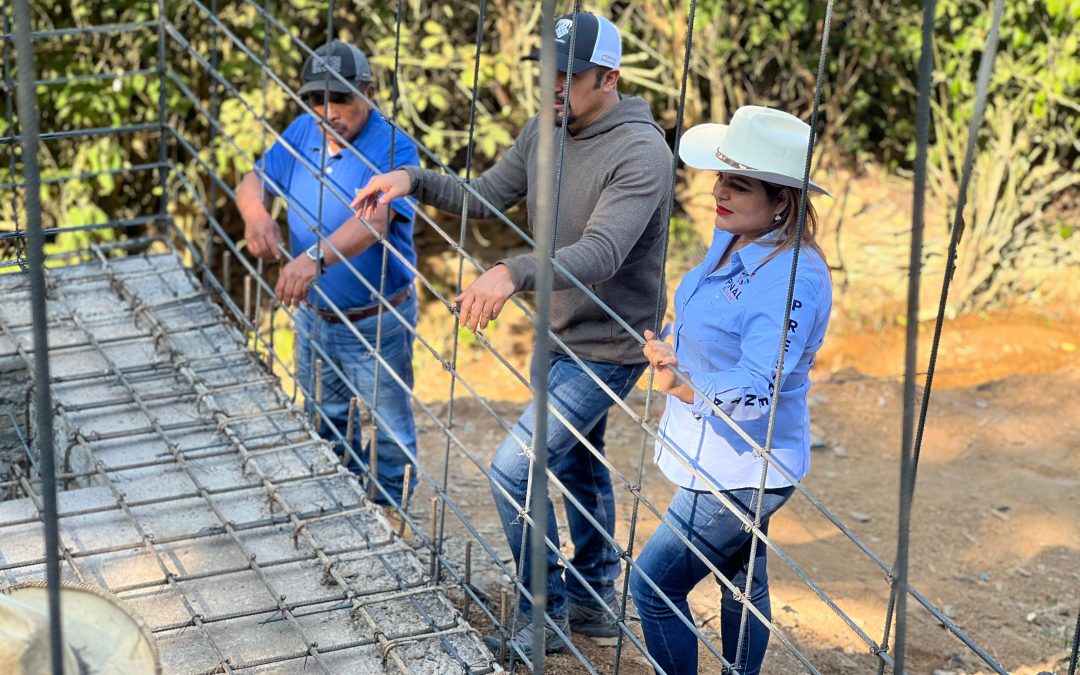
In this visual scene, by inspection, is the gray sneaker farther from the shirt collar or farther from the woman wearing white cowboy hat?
the shirt collar

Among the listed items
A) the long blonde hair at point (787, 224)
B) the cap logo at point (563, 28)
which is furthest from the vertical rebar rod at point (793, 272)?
the cap logo at point (563, 28)

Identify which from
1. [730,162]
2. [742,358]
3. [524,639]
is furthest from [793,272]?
[524,639]

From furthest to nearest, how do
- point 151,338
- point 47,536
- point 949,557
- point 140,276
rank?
point 949,557, point 140,276, point 151,338, point 47,536

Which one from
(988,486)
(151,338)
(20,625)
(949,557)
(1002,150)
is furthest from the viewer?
(1002,150)

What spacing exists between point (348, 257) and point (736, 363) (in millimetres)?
1646

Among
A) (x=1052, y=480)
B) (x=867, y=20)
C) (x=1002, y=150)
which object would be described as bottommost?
(x=1052, y=480)

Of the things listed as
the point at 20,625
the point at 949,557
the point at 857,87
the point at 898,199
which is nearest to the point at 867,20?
the point at 857,87

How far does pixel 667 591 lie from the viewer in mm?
2881

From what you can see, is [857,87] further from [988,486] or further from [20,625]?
[20,625]

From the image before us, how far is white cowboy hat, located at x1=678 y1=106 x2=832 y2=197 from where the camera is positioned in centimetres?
263

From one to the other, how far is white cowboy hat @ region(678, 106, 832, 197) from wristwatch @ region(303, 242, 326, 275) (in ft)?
4.94

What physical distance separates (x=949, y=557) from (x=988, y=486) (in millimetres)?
1021

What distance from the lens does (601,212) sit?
3000 mm

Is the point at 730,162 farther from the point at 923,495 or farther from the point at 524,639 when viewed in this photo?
the point at 923,495
